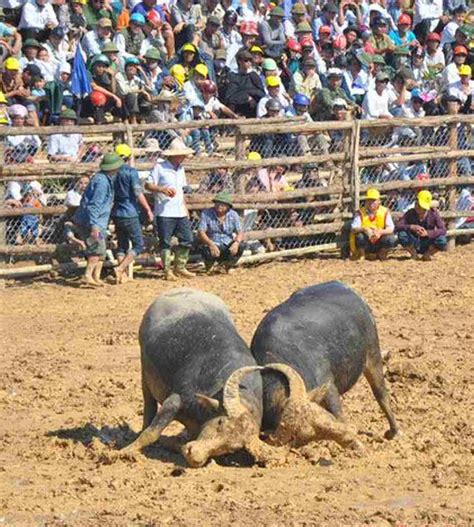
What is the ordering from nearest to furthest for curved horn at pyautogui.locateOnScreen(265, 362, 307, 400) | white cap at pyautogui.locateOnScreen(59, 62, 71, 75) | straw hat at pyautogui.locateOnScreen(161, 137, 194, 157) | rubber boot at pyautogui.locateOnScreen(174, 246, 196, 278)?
curved horn at pyautogui.locateOnScreen(265, 362, 307, 400)
straw hat at pyautogui.locateOnScreen(161, 137, 194, 157)
rubber boot at pyautogui.locateOnScreen(174, 246, 196, 278)
white cap at pyautogui.locateOnScreen(59, 62, 71, 75)

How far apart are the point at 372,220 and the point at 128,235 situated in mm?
3619

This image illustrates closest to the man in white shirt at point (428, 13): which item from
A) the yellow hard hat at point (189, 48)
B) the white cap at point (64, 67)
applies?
the yellow hard hat at point (189, 48)

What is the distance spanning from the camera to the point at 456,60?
74.2ft

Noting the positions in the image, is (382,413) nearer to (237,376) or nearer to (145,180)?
(237,376)

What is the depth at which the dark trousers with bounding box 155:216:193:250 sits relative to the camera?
17.4 metres

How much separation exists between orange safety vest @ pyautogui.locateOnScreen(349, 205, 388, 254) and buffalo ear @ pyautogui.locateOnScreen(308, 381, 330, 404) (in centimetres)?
970

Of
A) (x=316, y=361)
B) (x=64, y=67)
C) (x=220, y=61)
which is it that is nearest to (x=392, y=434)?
(x=316, y=361)

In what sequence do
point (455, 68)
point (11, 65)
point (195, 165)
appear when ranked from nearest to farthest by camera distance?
point (195, 165), point (11, 65), point (455, 68)

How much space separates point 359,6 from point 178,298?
1554cm

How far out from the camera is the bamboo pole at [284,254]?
18359 millimetres

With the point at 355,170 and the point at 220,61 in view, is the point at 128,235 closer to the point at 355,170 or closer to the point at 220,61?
the point at 355,170

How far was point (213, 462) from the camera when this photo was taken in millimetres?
9023

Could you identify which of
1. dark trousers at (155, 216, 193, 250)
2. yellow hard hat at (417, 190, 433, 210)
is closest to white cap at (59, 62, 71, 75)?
dark trousers at (155, 216, 193, 250)

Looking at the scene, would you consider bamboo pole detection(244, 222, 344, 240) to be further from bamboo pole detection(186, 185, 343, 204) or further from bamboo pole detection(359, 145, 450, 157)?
bamboo pole detection(359, 145, 450, 157)
